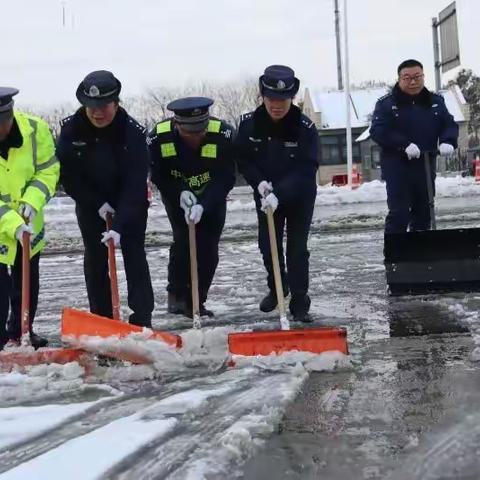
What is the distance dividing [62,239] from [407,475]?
11077 millimetres

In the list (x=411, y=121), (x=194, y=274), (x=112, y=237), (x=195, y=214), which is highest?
(x=411, y=121)

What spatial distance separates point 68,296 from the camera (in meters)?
7.26

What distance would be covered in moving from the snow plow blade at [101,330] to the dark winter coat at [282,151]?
64.4 inches

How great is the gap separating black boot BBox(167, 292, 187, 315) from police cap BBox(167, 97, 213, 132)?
140 centimetres

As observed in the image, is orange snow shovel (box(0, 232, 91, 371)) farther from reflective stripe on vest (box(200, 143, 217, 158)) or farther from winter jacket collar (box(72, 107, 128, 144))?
reflective stripe on vest (box(200, 143, 217, 158))

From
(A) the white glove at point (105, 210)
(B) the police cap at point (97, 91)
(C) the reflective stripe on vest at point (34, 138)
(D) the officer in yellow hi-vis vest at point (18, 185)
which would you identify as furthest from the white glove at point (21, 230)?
(B) the police cap at point (97, 91)

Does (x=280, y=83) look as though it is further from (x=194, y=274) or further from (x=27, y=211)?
(x=27, y=211)

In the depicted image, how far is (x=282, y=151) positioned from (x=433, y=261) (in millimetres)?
1589

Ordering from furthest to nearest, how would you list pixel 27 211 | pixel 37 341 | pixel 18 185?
pixel 37 341 < pixel 18 185 < pixel 27 211

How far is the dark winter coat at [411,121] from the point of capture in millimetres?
6711

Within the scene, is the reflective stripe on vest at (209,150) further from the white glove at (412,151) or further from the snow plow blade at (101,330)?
the white glove at (412,151)

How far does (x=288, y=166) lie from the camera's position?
5480mm

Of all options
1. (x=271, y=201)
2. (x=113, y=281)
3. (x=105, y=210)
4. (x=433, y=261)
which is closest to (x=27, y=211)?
(x=105, y=210)

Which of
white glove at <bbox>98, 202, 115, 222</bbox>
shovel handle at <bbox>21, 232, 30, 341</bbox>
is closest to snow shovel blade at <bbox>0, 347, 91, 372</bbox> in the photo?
shovel handle at <bbox>21, 232, 30, 341</bbox>
